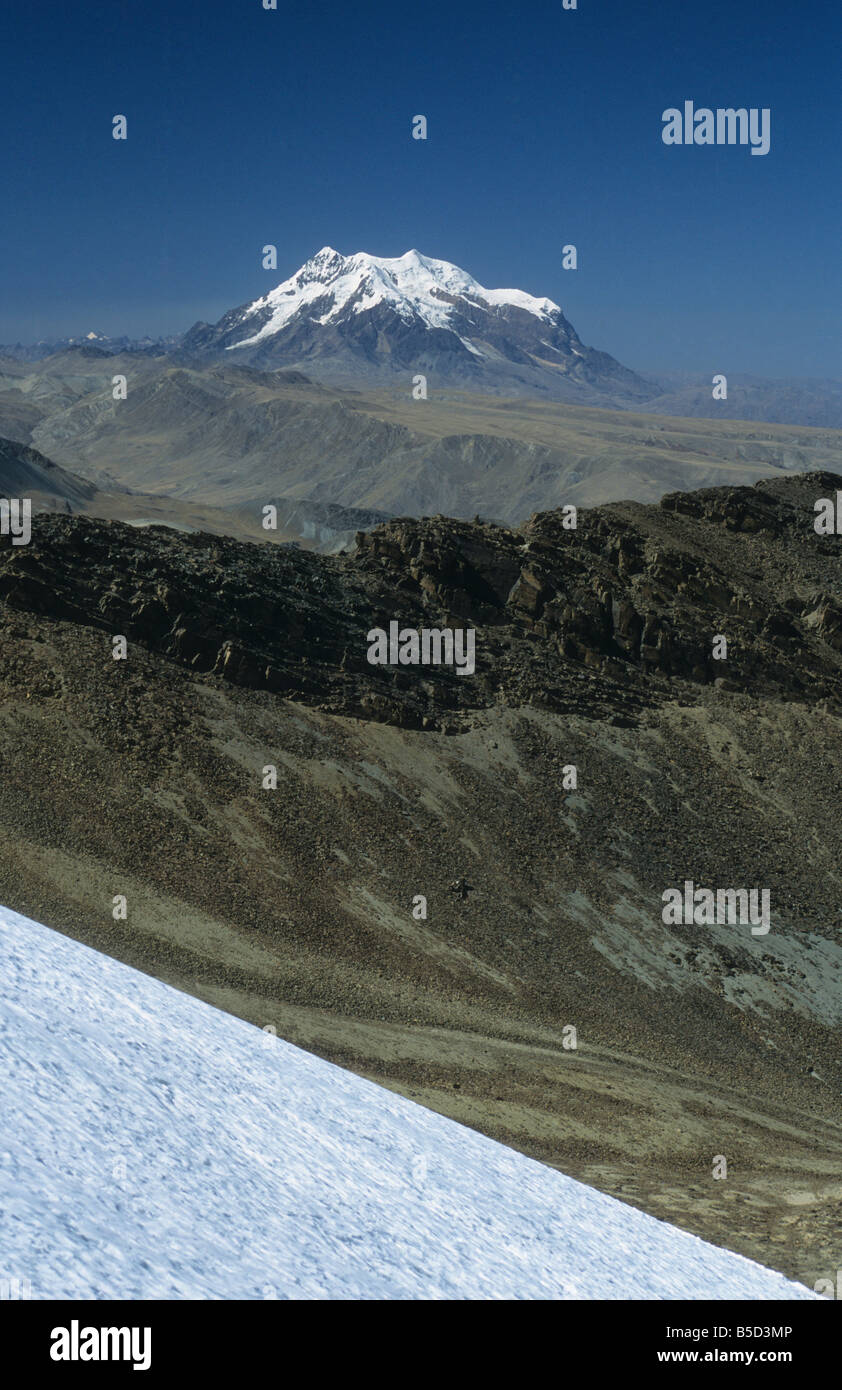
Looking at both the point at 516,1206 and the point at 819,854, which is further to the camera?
the point at 819,854

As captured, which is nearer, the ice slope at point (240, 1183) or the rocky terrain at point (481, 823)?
the ice slope at point (240, 1183)

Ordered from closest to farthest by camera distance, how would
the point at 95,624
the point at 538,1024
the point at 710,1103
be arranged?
the point at 710,1103
the point at 538,1024
the point at 95,624

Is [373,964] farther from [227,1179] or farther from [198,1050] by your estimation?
[227,1179]

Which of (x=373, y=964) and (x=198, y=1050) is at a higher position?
(x=198, y=1050)
